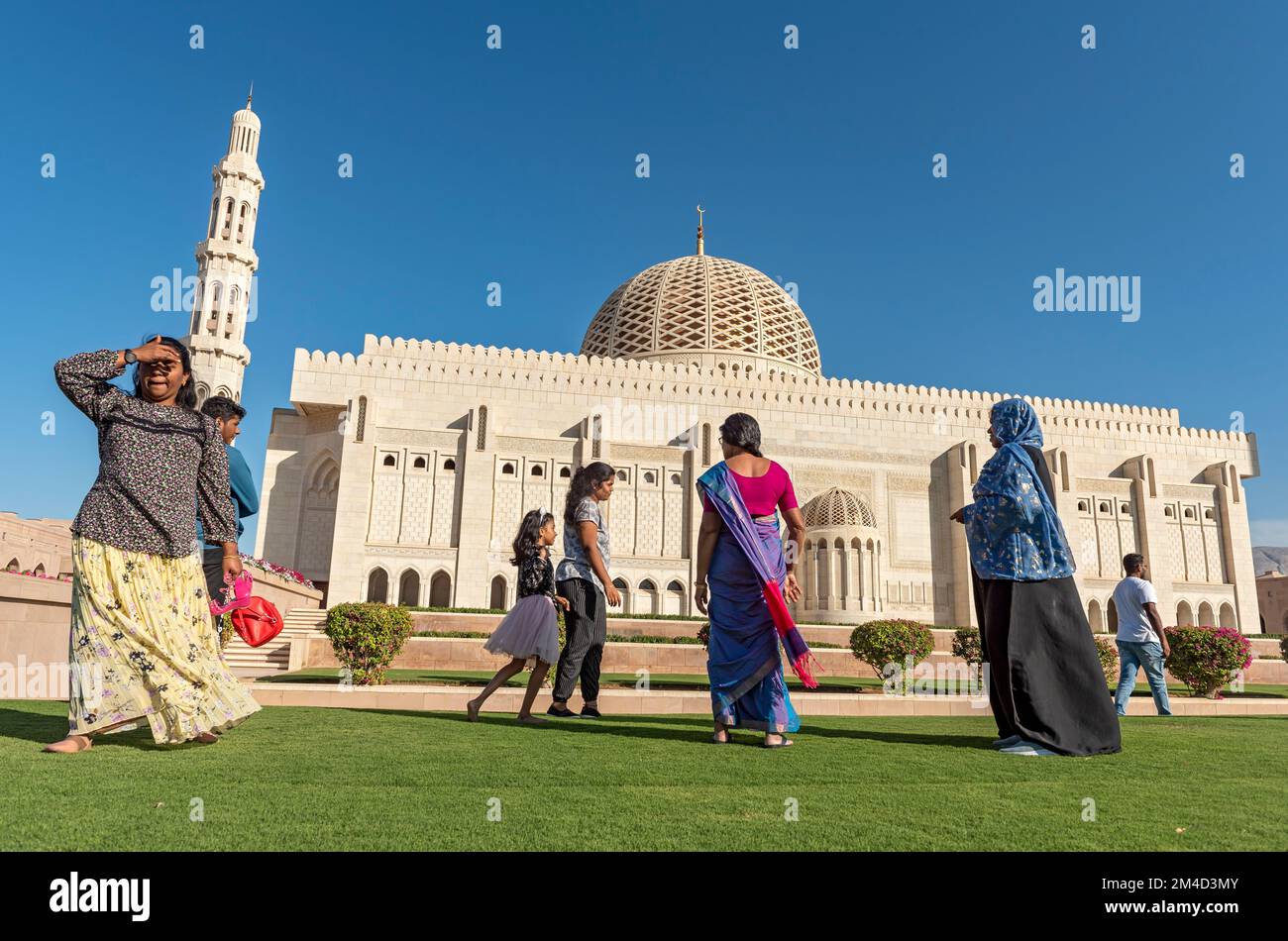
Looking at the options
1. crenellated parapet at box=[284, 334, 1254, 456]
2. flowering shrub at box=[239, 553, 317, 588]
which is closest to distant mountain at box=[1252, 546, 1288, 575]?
crenellated parapet at box=[284, 334, 1254, 456]

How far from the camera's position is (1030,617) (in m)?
4.11

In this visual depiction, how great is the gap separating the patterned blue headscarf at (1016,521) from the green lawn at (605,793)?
93 cm

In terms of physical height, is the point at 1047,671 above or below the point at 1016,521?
below

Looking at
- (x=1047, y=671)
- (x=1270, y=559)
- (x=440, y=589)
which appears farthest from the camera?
(x=1270, y=559)

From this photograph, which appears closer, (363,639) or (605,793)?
(605,793)

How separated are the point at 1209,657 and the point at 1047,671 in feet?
25.8

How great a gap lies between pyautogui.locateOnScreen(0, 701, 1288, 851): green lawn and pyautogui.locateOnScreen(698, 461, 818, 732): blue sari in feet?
0.74

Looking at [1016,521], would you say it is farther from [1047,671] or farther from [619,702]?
[619,702]

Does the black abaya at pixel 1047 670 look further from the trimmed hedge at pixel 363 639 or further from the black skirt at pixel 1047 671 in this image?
the trimmed hedge at pixel 363 639

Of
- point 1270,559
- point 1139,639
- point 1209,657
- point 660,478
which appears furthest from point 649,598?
point 1270,559

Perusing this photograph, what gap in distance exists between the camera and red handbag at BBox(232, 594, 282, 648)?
387 cm

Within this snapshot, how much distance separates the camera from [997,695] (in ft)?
13.6
